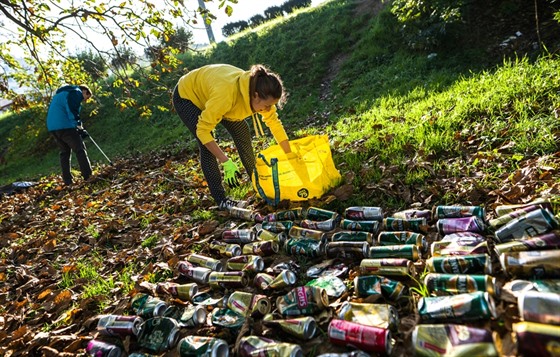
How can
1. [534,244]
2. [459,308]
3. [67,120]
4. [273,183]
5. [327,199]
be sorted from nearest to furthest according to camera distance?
[459,308] → [534,244] → [327,199] → [273,183] → [67,120]

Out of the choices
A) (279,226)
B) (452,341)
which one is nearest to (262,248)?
(279,226)

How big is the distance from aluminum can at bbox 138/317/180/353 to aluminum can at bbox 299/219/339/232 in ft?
4.14

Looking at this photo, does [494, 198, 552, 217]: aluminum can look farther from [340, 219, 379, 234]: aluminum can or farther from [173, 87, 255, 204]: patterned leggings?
[173, 87, 255, 204]: patterned leggings

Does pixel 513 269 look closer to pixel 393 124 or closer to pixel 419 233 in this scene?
pixel 419 233

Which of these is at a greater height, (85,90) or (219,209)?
(85,90)

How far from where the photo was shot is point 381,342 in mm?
1553

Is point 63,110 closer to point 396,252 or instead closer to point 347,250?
point 347,250

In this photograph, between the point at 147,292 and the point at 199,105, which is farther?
the point at 199,105

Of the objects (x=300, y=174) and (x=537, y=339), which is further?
(x=300, y=174)

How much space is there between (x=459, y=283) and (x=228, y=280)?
1.38m

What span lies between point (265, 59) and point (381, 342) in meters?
11.8

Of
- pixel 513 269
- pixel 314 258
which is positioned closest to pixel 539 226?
pixel 513 269

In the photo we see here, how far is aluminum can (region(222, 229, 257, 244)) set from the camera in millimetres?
2988

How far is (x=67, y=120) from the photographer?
6562 millimetres
